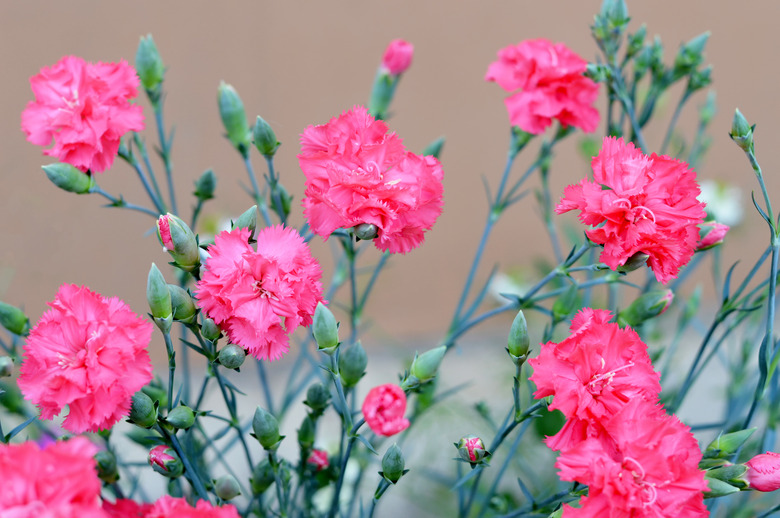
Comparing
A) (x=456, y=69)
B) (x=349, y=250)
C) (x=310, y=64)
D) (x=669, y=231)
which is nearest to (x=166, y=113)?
→ (x=310, y=64)

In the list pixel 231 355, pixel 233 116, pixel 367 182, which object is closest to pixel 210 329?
pixel 231 355

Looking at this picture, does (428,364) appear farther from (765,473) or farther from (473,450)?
(765,473)

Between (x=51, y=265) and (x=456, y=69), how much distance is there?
0.80 m

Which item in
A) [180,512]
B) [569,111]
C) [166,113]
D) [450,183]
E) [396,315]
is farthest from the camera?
[396,315]

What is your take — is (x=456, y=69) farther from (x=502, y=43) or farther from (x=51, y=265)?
(x=51, y=265)

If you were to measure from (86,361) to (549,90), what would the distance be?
376mm

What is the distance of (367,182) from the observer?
1.30 feet

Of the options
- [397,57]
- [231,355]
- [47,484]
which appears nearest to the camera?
[47,484]

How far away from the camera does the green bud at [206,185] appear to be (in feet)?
1.78

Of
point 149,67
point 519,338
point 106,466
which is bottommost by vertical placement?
point 106,466

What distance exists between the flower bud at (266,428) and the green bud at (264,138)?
19cm

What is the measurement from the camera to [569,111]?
53 cm

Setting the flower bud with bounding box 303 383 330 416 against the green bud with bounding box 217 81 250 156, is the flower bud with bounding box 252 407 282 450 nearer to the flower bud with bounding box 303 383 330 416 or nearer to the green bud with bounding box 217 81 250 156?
the flower bud with bounding box 303 383 330 416

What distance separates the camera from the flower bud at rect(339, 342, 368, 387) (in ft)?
1.40
